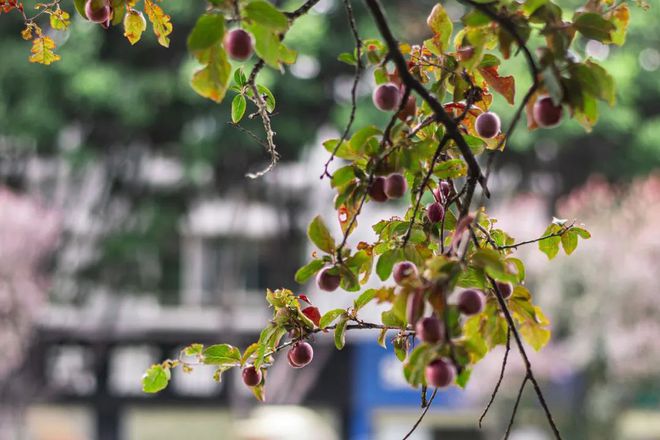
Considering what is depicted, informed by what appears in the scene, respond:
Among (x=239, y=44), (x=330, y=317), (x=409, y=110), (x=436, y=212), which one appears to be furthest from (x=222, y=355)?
(x=239, y=44)

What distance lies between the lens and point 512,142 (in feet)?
50.2

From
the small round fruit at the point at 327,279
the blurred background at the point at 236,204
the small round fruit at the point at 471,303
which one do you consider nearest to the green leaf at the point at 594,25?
the small round fruit at the point at 471,303

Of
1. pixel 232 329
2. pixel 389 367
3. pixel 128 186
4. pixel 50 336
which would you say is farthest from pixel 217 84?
pixel 389 367

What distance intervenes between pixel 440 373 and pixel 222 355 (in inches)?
25.0

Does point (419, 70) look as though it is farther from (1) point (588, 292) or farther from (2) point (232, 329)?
(2) point (232, 329)

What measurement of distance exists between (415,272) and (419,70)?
473 millimetres

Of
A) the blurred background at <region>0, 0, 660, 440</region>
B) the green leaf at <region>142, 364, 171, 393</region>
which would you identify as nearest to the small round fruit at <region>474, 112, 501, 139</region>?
the green leaf at <region>142, 364, 171, 393</region>

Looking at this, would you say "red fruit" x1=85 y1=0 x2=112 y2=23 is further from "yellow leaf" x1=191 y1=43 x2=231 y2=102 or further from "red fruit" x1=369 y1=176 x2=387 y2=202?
"red fruit" x1=369 y1=176 x2=387 y2=202

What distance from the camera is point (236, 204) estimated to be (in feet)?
55.9

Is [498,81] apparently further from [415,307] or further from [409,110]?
[415,307]

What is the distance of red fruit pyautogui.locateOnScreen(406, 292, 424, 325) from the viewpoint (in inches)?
47.7

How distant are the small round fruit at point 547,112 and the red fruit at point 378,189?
0.87 feet

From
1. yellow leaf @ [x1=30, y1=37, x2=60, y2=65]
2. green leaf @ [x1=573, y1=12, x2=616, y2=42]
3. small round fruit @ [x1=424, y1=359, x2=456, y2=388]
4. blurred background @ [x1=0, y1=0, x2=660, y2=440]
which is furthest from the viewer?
blurred background @ [x1=0, y1=0, x2=660, y2=440]

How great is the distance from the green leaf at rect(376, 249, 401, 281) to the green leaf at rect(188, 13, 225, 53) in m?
0.41
